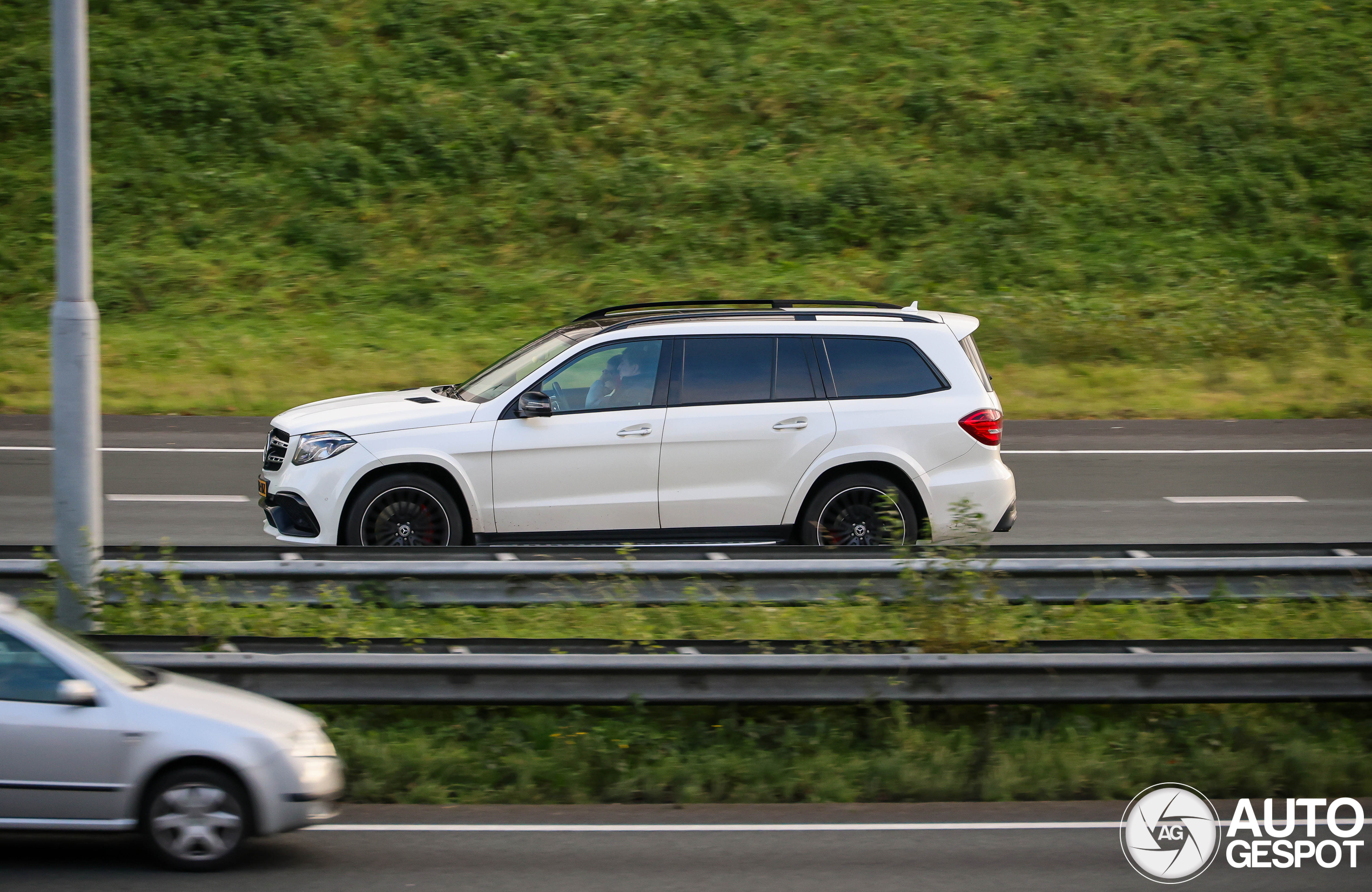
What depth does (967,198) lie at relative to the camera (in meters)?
23.7

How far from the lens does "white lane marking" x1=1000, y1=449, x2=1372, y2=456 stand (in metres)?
14.9

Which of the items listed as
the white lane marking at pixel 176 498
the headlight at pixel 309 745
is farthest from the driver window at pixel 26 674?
the white lane marking at pixel 176 498

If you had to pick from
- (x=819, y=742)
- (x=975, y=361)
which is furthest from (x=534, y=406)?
(x=819, y=742)

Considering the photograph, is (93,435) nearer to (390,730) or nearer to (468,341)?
(390,730)

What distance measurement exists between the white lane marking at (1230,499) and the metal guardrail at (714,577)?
4.71 meters

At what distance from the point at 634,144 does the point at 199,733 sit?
68.2 ft

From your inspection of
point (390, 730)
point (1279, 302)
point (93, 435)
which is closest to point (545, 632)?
point (390, 730)

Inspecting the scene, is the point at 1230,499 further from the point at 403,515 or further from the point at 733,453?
the point at 403,515

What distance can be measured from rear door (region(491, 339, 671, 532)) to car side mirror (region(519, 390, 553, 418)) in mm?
54

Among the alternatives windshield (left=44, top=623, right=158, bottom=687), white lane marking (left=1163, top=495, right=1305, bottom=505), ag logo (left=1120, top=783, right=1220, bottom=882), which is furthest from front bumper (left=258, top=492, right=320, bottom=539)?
white lane marking (left=1163, top=495, right=1305, bottom=505)

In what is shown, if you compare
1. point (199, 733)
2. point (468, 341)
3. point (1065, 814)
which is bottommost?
point (1065, 814)

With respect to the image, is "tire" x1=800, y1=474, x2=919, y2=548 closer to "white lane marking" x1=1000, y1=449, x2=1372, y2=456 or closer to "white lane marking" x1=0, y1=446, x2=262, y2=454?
"white lane marking" x1=1000, y1=449, x2=1372, y2=456

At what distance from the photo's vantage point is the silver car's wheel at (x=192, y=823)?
5211mm

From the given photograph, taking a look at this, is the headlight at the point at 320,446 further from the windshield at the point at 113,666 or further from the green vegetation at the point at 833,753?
the windshield at the point at 113,666
